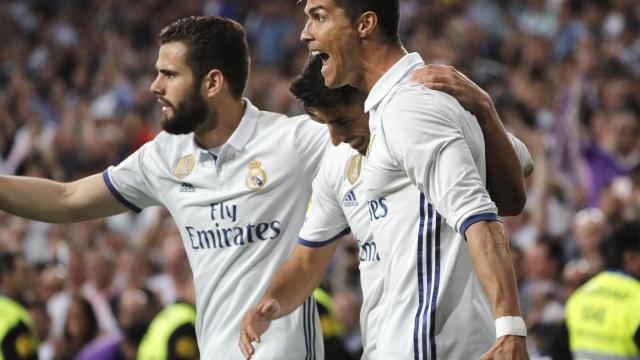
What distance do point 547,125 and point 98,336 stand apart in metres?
4.64

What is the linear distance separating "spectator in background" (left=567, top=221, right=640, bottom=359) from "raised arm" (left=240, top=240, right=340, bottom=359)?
8.48 feet

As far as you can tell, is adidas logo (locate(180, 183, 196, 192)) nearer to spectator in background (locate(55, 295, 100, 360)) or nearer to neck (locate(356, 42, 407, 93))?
neck (locate(356, 42, 407, 93))

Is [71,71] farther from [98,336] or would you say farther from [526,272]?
[526,272]

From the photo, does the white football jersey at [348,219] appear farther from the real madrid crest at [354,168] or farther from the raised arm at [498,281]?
the raised arm at [498,281]

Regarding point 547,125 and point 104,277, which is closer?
point 104,277

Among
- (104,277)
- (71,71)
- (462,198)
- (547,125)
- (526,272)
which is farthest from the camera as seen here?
(71,71)

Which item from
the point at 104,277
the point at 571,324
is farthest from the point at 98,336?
the point at 571,324

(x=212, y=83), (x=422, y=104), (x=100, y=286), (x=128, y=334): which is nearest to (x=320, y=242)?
(x=212, y=83)

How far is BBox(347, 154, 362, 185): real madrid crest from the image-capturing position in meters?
4.45

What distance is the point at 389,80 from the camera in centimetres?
381

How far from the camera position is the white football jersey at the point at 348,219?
438 centimetres

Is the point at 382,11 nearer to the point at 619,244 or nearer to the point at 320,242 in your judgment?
the point at 320,242

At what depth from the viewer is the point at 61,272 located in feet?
36.1

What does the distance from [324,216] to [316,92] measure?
512 mm
